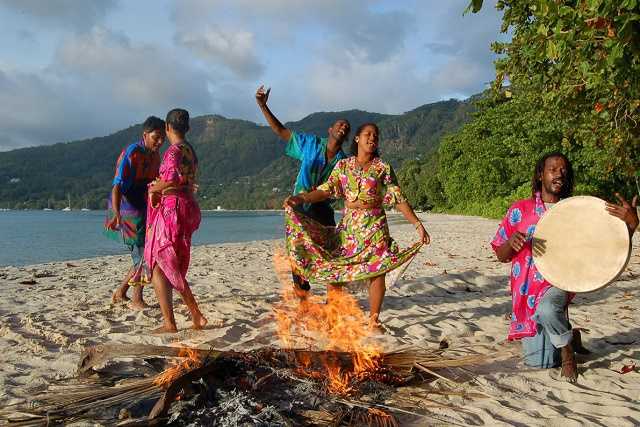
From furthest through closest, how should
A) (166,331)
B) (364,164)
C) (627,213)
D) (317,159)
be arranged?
(317,159), (364,164), (166,331), (627,213)

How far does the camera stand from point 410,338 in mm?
5062

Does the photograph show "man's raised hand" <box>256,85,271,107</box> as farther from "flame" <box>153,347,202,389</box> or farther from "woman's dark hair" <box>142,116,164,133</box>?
"flame" <box>153,347,202,389</box>

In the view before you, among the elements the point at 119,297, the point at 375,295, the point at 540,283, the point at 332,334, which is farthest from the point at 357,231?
the point at 119,297

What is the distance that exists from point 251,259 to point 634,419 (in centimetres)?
1063

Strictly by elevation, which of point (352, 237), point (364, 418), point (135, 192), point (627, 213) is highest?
point (135, 192)

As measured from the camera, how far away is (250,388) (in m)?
3.16

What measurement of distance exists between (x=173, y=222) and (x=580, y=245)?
11.8 feet

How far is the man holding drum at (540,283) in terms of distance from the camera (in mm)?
3801

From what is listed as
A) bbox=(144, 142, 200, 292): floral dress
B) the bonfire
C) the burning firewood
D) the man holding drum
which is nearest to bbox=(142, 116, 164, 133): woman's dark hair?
bbox=(144, 142, 200, 292): floral dress

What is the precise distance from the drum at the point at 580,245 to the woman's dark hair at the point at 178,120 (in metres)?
3.45

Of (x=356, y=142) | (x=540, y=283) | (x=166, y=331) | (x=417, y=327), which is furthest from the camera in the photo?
(x=417, y=327)

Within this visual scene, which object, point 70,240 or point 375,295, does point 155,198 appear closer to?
point 375,295

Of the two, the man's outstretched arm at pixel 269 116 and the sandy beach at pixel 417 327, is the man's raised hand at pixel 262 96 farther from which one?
the sandy beach at pixel 417 327

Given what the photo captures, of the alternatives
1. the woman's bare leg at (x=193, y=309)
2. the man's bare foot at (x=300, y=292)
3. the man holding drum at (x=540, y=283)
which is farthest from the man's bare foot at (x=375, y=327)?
the woman's bare leg at (x=193, y=309)
